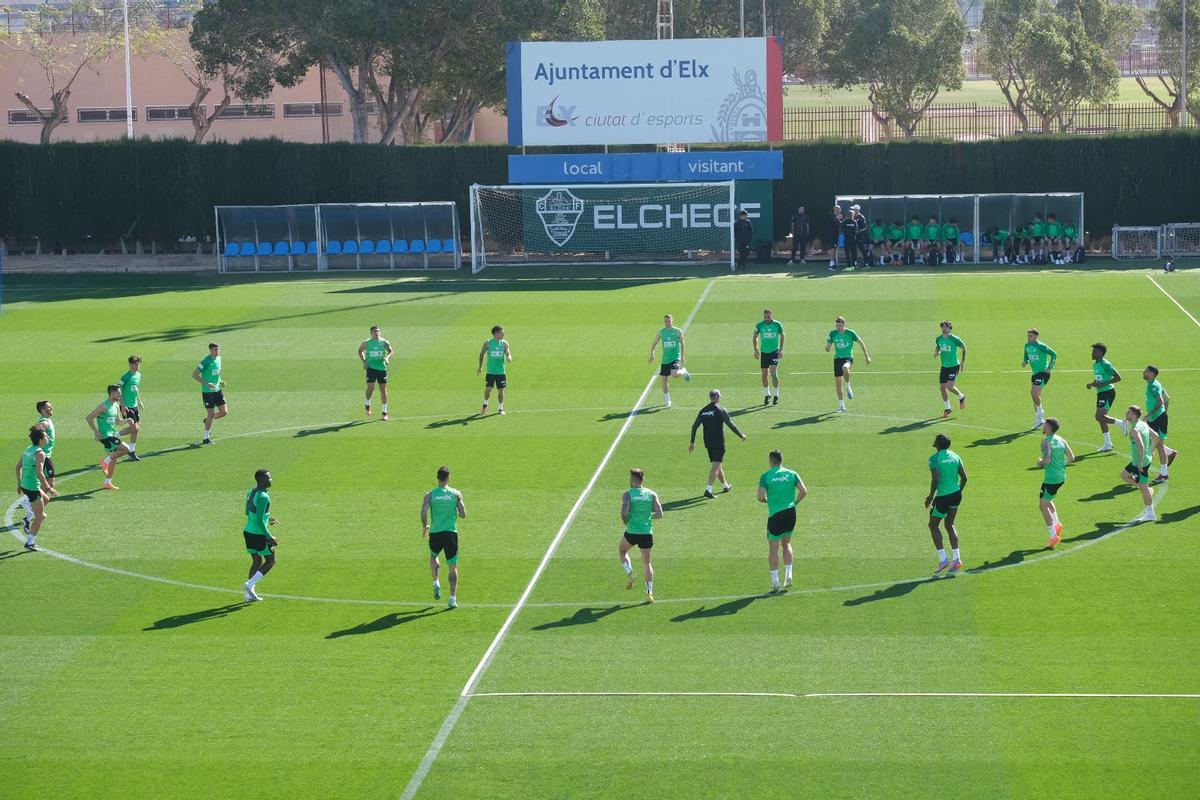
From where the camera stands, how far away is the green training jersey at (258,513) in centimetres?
2138

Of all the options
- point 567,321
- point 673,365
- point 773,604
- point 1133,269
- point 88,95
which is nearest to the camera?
point 773,604

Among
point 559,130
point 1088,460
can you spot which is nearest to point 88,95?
point 559,130

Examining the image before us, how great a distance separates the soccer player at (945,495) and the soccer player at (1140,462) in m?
3.87

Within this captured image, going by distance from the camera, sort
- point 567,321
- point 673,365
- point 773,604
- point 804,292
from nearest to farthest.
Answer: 1. point 773,604
2. point 673,365
3. point 567,321
4. point 804,292

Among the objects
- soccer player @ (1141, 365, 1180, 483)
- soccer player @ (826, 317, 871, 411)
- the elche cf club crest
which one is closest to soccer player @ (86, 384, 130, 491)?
soccer player @ (826, 317, 871, 411)

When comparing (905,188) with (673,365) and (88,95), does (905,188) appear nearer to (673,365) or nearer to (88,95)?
(673,365)

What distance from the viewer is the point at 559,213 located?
2251 inches

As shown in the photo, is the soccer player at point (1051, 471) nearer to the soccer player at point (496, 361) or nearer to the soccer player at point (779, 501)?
the soccer player at point (779, 501)

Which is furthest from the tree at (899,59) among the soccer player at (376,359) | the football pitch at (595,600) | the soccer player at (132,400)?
the soccer player at (132,400)

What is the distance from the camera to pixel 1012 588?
21375mm

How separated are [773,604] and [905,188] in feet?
132

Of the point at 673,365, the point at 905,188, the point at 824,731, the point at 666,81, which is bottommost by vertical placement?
the point at 824,731

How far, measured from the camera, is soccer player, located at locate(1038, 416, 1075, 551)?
2286 cm

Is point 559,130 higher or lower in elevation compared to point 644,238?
higher
